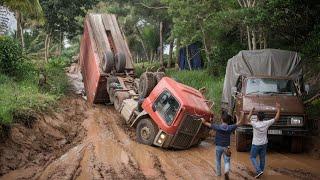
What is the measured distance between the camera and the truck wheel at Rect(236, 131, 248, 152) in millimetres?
12283

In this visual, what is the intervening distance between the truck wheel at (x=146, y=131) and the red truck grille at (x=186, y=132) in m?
0.71

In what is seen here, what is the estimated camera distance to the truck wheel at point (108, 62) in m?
17.9

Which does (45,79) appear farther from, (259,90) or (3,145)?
(259,90)

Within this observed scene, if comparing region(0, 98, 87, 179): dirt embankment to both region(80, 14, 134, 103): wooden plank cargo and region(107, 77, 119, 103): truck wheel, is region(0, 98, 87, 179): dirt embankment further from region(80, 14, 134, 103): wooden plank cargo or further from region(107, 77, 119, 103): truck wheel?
region(80, 14, 134, 103): wooden plank cargo

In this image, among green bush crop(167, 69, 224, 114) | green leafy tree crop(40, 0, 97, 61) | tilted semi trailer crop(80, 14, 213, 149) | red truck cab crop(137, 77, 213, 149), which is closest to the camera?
red truck cab crop(137, 77, 213, 149)

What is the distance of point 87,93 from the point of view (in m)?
20.5

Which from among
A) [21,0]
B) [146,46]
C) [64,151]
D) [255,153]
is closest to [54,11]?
[21,0]

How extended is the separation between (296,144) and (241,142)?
4.87ft

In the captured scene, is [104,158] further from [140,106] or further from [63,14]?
[63,14]

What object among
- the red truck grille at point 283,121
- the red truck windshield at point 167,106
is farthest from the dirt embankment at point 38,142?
the red truck grille at point 283,121

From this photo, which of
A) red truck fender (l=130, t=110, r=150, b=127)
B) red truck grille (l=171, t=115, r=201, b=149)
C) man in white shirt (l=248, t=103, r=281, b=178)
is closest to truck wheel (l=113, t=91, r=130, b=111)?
red truck fender (l=130, t=110, r=150, b=127)

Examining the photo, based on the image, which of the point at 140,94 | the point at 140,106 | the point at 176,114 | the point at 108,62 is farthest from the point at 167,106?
the point at 108,62

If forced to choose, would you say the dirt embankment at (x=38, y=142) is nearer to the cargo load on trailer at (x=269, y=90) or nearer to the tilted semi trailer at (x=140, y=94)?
the tilted semi trailer at (x=140, y=94)

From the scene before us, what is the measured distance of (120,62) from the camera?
18.2 m
